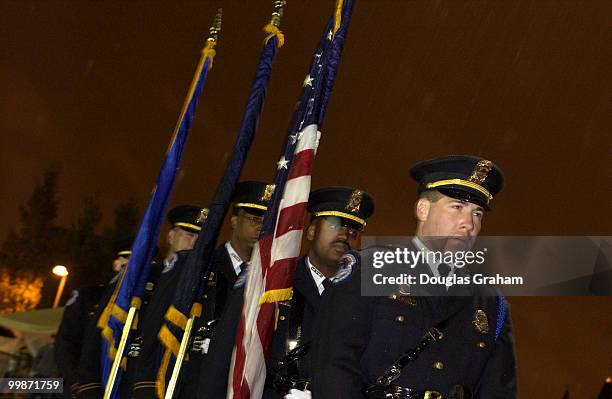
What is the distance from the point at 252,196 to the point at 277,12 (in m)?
1.69

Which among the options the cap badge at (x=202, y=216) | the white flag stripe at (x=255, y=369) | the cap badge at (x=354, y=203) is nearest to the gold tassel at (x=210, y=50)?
the cap badge at (x=202, y=216)

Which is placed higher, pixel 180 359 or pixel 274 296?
pixel 274 296

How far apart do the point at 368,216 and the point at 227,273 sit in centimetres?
133

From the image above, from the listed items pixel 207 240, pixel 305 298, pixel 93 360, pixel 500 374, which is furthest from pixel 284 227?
pixel 93 360

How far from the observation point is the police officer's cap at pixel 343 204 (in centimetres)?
612

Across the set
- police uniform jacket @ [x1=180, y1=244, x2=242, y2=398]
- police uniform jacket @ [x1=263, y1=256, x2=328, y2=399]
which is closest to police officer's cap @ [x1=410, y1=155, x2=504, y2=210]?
police uniform jacket @ [x1=263, y1=256, x2=328, y2=399]

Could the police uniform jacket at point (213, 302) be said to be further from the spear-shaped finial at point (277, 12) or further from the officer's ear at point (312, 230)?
the spear-shaped finial at point (277, 12)

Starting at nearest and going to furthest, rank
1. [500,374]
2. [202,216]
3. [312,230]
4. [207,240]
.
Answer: [500,374] → [207,240] → [312,230] → [202,216]

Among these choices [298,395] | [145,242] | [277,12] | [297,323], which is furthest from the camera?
[145,242]

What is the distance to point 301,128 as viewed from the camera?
218 inches

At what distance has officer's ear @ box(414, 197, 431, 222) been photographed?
4.17m

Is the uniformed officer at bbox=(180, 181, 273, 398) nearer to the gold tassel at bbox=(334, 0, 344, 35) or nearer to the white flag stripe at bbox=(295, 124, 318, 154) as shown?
the white flag stripe at bbox=(295, 124, 318, 154)

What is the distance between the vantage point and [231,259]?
627cm

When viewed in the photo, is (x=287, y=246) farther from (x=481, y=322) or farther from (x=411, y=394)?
(x=411, y=394)
